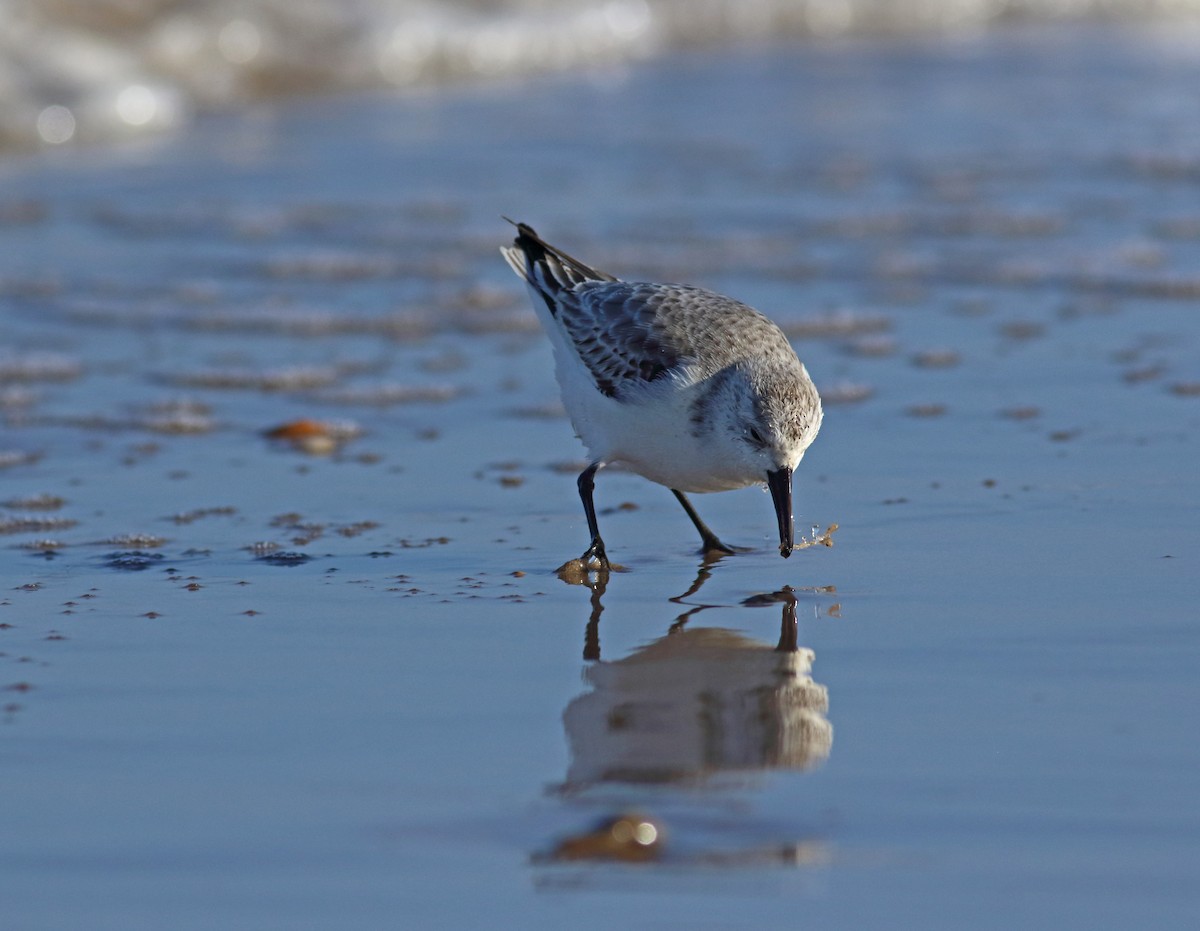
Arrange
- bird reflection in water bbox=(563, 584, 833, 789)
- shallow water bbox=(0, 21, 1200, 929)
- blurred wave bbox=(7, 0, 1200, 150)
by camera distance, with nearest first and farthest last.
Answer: shallow water bbox=(0, 21, 1200, 929)
bird reflection in water bbox=(563, 584, 833, 789)
blurred wave bbox=(7, 0, 1200, 150)

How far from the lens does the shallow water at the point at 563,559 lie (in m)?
3.10

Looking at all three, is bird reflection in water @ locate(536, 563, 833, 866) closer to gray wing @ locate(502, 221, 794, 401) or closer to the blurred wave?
gray wing @ locate(502, 221, 794, 401)

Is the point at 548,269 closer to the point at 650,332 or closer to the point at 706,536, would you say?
the point at 650,332

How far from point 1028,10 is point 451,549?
585 inches

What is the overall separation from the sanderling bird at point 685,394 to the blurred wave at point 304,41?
7.68 m

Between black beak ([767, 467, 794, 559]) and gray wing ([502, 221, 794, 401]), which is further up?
gray wing ([502, 221, 794, 401])

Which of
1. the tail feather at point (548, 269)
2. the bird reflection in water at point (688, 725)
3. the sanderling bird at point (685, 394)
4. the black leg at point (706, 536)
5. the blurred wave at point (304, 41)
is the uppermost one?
the blurred wave at point (304, 41)

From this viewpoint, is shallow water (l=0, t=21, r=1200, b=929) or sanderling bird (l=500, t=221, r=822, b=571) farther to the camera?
sanderling bird (l=500, t=221, r=822, b=571)

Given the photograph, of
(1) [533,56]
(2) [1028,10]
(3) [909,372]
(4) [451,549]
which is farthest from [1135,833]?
(2) [1028,10]

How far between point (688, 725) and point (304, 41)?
1157 centimetres

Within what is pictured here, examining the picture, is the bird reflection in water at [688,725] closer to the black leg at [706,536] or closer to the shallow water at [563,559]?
the shallow water at [563,559]

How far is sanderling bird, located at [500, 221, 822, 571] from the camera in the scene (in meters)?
4.59

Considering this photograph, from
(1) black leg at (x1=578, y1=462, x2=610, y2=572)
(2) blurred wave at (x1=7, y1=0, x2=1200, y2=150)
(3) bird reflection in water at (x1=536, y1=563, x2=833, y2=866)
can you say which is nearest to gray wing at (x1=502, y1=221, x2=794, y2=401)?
(1) black leg at (x1=578, y1=462, x2=610, y2=572)

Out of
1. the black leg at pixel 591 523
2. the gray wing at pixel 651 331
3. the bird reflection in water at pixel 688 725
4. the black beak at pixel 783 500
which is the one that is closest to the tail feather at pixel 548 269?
the gray wing at pixel 651 331
